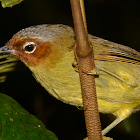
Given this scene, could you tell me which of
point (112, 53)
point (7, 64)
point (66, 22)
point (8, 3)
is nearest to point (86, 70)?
point (8, 3)

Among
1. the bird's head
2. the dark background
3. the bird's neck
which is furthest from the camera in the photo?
the dark background

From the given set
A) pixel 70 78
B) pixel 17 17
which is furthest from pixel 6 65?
pixel 17 17

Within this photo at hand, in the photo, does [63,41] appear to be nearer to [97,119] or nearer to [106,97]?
[106,97]

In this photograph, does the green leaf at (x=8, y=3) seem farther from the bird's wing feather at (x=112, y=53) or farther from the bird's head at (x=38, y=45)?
the bird's wing feather at (x=112, y=53)

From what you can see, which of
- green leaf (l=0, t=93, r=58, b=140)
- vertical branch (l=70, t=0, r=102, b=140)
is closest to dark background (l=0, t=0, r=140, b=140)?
green leaf (l=0, t=93, r=58, b=140)

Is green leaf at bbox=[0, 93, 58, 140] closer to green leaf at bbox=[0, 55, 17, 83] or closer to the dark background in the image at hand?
green leaf at bbox=[0, 55, 17, 83]

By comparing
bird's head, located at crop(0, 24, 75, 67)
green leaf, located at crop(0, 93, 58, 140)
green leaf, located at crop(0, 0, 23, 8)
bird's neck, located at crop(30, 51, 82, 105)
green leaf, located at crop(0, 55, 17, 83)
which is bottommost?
green leaf, located at crop(0, 93, 58, 140)

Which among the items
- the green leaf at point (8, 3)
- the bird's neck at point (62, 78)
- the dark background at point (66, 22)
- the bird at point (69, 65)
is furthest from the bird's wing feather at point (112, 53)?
the green leaf at point (8, 3)

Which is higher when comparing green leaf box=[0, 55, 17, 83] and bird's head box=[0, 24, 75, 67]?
bird's head box=[0, 24, 75, 67]
